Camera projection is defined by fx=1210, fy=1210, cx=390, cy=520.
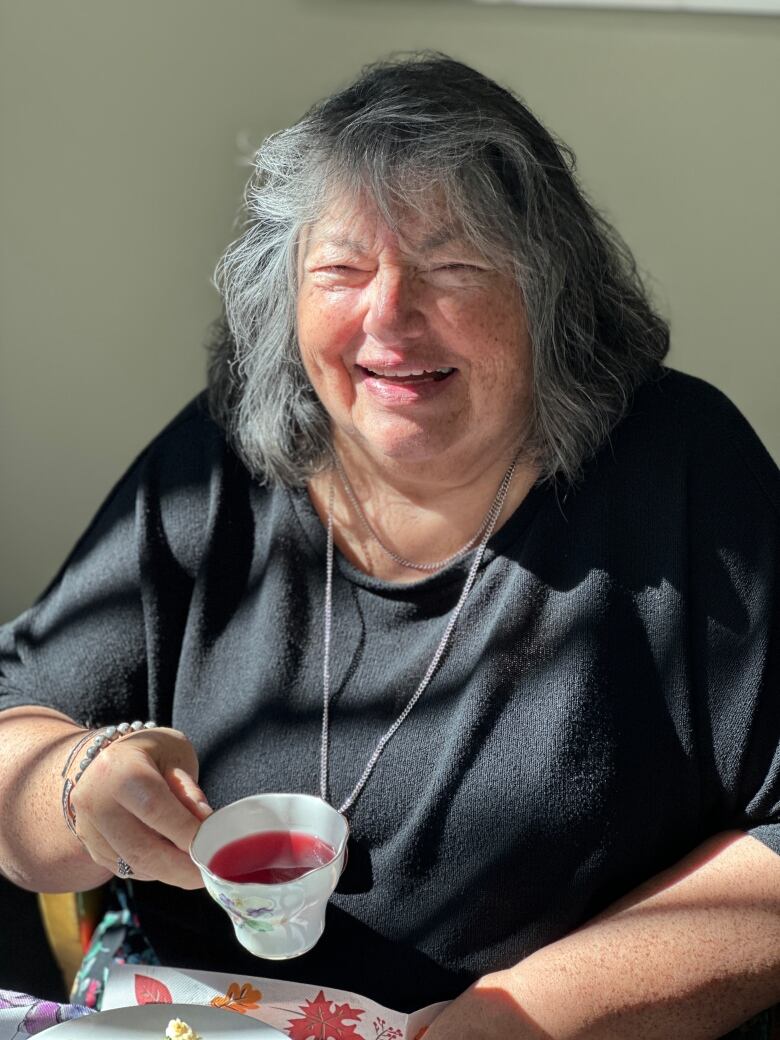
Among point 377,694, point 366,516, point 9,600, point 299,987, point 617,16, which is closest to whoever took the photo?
point 299,987

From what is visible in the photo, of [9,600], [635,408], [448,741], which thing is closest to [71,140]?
[9,600]

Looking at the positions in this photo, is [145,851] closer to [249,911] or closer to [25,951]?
[249,911]

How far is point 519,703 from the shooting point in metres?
1.40

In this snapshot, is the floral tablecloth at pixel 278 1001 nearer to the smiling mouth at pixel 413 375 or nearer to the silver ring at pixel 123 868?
the silver ring at pixel 123 868

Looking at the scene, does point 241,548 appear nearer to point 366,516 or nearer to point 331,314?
point 366,516

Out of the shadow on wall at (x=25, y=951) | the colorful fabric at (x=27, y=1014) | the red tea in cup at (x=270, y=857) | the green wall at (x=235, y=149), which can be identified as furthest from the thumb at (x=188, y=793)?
the green wall at (x=235, y=149)

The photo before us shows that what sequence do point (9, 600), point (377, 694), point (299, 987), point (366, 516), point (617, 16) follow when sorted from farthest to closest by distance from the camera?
point (9, 600), point (617, 16), point (366, 516), point (377, 694), point (299, 987)

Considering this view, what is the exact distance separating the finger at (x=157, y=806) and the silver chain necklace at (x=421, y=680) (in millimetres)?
278

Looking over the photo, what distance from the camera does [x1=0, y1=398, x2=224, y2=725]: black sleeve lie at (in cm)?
158

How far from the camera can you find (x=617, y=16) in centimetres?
230

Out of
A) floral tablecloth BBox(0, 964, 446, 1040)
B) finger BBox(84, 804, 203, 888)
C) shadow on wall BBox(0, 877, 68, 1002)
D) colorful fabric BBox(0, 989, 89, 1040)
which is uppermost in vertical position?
finger BBox(84, 804, 203, 888)

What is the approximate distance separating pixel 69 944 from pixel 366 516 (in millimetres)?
699

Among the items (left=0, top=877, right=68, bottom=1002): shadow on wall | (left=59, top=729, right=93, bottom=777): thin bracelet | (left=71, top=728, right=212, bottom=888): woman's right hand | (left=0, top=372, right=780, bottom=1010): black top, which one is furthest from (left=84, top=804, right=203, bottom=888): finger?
(left=0, top=877, right=68, bottom=1002): shadow on wall

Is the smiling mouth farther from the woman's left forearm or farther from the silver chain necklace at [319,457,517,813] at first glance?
the woman's left forearm
